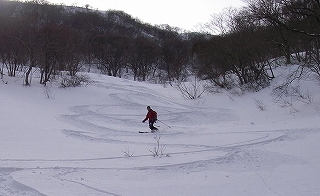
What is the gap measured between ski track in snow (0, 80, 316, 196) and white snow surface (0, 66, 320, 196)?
0.03m

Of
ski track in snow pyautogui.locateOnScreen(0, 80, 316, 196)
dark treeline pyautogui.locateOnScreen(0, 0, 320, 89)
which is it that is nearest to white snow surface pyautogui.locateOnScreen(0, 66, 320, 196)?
ski track in snow pyautogui.locateOnScreen(0, 80, 316, 196)

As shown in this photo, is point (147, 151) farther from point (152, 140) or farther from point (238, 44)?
point (238, 44)

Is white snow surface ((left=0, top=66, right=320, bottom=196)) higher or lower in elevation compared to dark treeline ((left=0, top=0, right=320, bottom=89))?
lower

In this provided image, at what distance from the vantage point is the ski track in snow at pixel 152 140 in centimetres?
759

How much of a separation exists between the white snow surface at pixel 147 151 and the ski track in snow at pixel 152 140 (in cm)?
3

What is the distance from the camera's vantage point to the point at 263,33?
2617 cm

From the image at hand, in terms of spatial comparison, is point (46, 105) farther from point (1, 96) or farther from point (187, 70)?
point (187, 70)

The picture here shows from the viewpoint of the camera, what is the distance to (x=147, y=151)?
1030 centimetres

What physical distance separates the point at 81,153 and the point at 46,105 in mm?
10753

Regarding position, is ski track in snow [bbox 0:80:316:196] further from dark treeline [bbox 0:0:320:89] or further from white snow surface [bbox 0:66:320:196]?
dark treeline [bbox 0:0:320:89]

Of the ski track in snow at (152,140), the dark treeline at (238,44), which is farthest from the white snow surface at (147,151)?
the dark treeline at (238,44)

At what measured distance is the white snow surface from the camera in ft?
22.0

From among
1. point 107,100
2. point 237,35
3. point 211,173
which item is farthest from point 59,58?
point 211,173

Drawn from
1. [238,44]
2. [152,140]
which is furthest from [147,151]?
[238,44]
